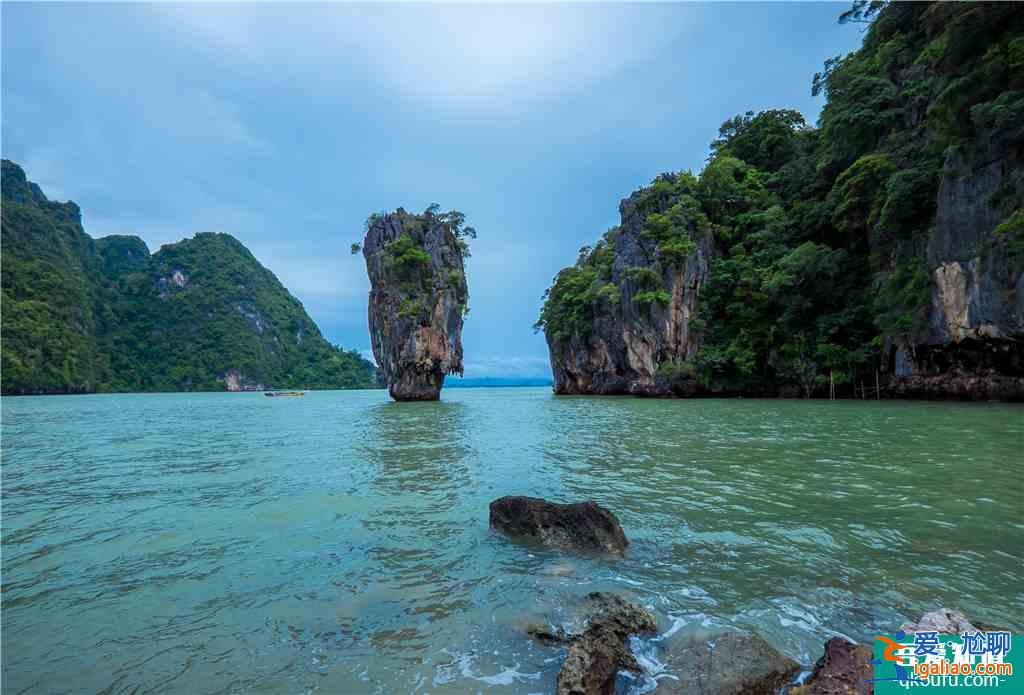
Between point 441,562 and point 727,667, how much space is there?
8.13ft

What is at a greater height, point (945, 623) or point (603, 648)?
point (945, 623)

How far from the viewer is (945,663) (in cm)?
191

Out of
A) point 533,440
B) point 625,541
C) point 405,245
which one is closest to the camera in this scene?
point 625,541

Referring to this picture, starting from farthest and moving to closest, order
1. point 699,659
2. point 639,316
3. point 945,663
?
1. point 639,316
2. point 699,659
3. point 945,663

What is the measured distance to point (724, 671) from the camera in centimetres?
245

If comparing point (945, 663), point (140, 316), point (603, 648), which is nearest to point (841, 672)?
point (945, 663)

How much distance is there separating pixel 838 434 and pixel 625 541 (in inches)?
375

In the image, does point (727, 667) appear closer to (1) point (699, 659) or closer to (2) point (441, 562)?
(1) point (699, 659)

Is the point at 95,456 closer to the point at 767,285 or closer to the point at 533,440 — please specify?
the point at 533,440

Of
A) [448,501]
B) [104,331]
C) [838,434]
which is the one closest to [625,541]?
[448,501]

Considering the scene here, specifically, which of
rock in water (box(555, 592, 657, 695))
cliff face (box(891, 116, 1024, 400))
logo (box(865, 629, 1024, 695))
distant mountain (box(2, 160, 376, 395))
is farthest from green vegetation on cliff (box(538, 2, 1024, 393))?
distant mountain (box(2, 160, 376, 395))

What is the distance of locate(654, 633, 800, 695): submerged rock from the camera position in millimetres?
2348

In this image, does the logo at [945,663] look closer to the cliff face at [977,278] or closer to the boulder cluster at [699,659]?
the boulder cluster at [699,659]

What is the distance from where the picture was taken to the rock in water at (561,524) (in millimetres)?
4406
